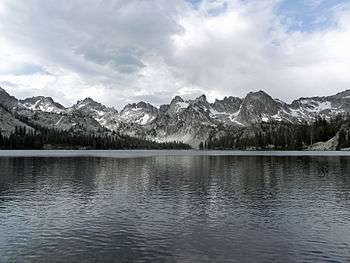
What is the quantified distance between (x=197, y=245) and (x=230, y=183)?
1980 inches

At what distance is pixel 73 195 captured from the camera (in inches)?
2724

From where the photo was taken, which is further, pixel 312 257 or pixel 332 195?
pixel 332 195

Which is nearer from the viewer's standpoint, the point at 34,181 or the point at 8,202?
the point at 8,202

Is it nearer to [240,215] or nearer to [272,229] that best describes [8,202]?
[240,215]

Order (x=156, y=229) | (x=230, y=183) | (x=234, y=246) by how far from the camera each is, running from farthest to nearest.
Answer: (x=230, y=183) < (x=156, y=229) < (x=234, y=246)

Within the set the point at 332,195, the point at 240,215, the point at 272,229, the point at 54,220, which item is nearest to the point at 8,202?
the point at 54,220

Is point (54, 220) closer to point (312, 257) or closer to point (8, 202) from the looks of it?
point (8, 202)

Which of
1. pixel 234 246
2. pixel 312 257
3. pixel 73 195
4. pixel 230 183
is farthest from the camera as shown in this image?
pixel 230 183

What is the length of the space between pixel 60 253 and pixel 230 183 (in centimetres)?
5714

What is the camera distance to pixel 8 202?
201ft

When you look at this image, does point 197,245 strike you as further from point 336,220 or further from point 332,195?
point 332,195

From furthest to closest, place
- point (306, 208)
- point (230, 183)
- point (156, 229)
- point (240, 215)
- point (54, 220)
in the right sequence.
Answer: point (230, 183) → point (306, 208) → point (240, 215) → point (54, 220) → point (156, 229)

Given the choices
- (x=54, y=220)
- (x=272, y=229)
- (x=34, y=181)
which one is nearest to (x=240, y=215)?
(x=272, y=229)

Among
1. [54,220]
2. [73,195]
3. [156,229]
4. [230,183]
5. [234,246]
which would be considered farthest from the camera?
[230,183]
